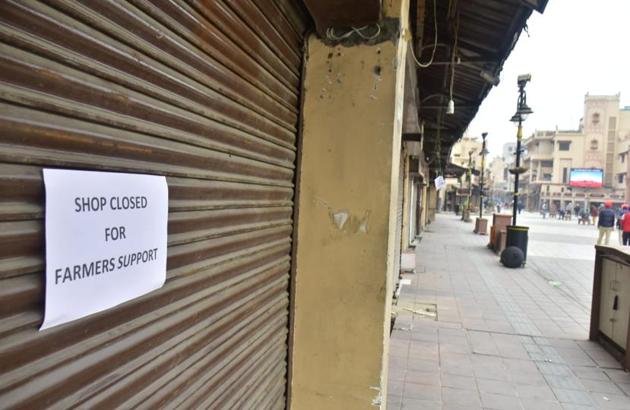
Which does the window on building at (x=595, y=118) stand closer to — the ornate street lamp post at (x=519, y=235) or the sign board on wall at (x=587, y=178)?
the sign board on wall at (x=587, y=178)

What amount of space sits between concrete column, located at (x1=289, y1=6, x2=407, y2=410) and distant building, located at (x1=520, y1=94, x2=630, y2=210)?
78.6m

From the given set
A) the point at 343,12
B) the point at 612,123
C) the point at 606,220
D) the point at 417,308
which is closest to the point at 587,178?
the point at 612,123

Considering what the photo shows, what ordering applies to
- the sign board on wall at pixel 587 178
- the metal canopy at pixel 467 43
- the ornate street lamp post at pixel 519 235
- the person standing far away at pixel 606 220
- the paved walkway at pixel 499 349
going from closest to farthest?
the paved walkway at pixel 499 349, the metal canopy at pixel 467 43, the ornate street lamp post at pixel 519 235, the person standing far away at pixel 606 220, the sign board on wall at pixel 587 178

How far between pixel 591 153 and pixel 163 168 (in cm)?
8618

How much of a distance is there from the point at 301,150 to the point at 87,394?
6.44ft

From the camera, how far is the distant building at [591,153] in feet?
227

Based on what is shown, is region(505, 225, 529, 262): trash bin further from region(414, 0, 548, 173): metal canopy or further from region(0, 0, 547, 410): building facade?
region(0, 0, 547, 410): building facade

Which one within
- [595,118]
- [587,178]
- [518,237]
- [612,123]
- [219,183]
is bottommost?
[518,237]

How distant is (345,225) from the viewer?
2758 mm

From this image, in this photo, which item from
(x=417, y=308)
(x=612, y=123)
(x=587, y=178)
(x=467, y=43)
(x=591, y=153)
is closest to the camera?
(x=467, y=43)

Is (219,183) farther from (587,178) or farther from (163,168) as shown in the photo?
(587,178)

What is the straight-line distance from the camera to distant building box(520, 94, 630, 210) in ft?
227

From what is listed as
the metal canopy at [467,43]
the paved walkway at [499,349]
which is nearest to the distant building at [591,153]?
the paved walkway at [499,349]

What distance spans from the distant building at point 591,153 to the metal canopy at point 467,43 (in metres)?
73.2
